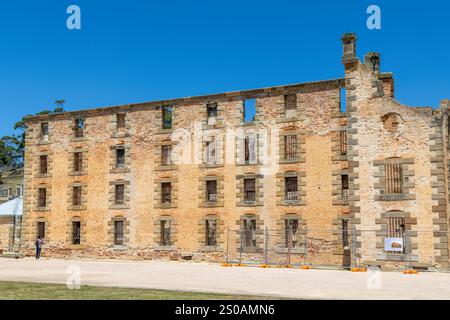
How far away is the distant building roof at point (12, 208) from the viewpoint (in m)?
47.9

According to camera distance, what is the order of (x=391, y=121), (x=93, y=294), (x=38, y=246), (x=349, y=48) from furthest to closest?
(x=38, y=246) → (x=349, y=48) → (x=391, y=121) → (x=93, y=294)

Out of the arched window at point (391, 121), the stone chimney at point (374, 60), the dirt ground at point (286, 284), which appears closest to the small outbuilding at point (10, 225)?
the dirt ground at point (286, 284)

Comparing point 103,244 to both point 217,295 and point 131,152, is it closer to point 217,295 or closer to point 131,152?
point 131,152

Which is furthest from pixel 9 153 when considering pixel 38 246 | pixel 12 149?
pixel 38 246

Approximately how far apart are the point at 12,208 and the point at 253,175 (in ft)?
82.5

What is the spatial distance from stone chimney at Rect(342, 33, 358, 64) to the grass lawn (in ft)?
59.8

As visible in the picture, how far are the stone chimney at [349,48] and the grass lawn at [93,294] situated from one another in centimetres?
1823

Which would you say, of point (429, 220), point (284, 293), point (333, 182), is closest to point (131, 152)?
point (333, 182)

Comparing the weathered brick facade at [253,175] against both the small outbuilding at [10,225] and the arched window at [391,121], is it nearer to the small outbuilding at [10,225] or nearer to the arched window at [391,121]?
the arched window at [391,121]

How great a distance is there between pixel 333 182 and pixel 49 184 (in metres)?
21.0

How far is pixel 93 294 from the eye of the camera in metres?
15.6

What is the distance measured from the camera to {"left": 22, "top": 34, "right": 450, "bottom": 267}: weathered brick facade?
2811cm

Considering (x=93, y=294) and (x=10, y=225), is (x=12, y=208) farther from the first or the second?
(x=93, y=294)

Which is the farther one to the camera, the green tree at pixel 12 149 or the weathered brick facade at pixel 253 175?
the green tree at pixel 12 149
